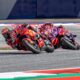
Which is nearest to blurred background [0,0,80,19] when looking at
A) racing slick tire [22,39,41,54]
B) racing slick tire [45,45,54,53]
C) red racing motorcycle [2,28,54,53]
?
red racing motorcycle [2,28,54,53]

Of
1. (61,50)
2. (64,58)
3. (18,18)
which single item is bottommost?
(18,18)

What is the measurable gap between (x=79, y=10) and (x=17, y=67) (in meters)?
26.7

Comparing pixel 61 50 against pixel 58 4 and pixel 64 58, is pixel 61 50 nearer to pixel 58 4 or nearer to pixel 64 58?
pixel 64 58

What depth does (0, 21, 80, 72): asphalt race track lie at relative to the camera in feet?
36.4

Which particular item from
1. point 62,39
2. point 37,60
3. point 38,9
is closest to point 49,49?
point 62,39

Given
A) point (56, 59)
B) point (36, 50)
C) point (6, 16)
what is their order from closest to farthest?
1. point (56, 59)
2. point (36, 50)
3. point (6, 16)

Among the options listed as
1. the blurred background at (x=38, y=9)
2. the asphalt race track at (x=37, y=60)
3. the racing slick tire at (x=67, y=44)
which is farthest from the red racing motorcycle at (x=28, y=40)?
the blurred background at (x=38, y=9)

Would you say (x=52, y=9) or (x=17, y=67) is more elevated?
(x=17, y=67)

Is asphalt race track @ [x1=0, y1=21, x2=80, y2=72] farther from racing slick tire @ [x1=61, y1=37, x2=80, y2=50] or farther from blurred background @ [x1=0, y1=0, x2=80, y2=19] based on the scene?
blurred background @ [x1=0, y1=0, x2=80, y2=19]

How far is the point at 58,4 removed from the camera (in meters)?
36.9

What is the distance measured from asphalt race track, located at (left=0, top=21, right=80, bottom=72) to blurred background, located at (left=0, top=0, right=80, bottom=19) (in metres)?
21.9

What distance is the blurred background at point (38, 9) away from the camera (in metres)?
36.5

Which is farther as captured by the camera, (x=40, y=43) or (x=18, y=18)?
(x=18, y=18)

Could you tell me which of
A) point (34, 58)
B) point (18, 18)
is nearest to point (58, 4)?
point (18, 18)
